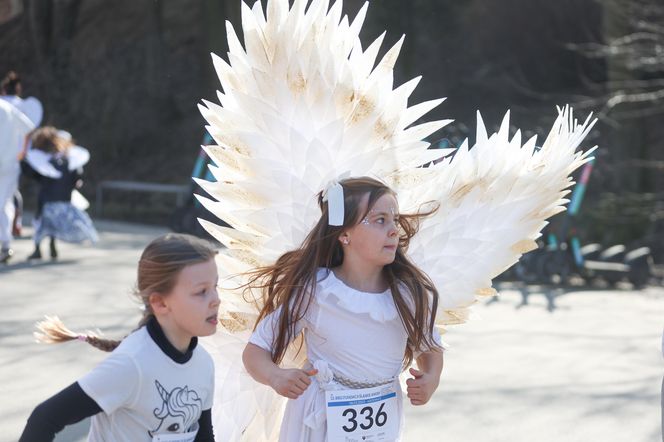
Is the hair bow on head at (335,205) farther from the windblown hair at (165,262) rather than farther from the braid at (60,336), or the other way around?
the braid at (60,336)

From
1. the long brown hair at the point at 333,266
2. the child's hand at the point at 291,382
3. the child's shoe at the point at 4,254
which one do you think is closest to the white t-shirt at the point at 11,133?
the child's shoe at the point at 4,254

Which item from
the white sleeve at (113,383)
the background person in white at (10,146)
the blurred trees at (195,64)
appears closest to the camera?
the white sleeve at (113,383)

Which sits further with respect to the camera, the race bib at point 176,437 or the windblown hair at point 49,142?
the windblown hair at point 49,142

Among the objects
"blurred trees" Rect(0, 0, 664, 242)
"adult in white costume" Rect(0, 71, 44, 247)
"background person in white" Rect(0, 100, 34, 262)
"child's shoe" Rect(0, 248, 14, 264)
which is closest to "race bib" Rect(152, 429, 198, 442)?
"child's shoe" Rect(0, 248, 14, 264)

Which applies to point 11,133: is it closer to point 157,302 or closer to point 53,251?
point 53,251

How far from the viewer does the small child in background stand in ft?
39.3

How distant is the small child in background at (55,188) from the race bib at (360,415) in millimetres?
8760

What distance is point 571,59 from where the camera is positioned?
73.9ft

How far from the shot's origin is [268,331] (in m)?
3.75

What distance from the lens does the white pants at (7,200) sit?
1173 centimetres

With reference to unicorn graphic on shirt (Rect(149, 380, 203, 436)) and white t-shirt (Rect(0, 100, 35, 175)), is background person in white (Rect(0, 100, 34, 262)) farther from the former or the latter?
unicorn graphic on shirt (Rect(149, 380, 203, 436))

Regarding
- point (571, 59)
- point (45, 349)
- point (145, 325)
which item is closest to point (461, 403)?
point (45, 349)

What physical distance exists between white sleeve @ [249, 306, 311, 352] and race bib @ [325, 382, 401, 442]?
24cm

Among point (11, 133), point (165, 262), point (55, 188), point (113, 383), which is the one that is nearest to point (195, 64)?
point (11, 133)
